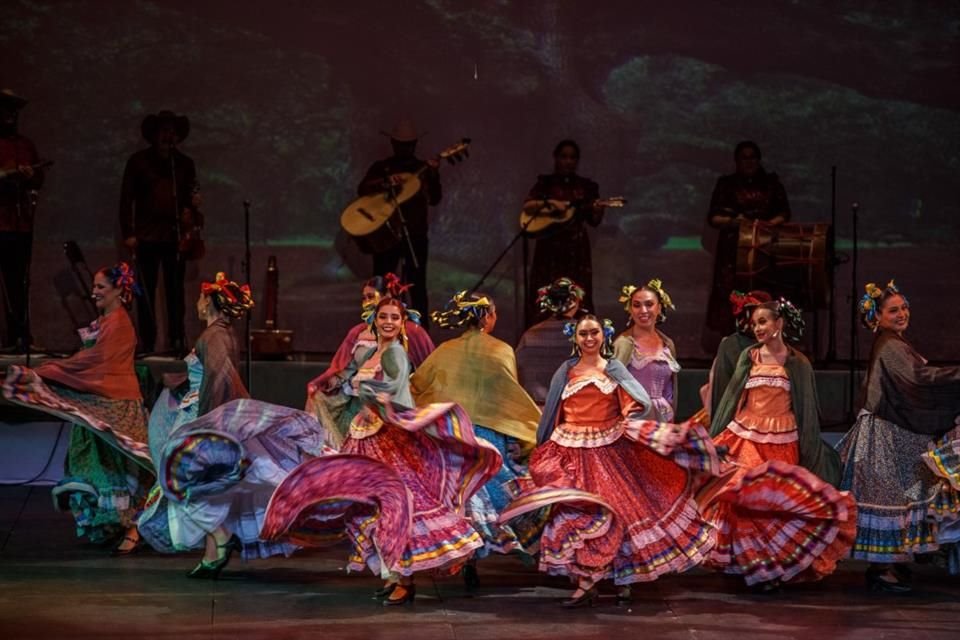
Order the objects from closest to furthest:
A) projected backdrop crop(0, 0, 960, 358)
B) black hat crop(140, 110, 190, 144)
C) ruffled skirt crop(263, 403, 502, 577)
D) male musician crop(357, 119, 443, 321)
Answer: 1. ruffled skirt crop(263, 403, 502, 577)
2. male musician crop(357, 119, 443, 321)
3. black hat crop(140, 110, 190, 144)
4. projected backdrop crop(0, 0, 960, 358)

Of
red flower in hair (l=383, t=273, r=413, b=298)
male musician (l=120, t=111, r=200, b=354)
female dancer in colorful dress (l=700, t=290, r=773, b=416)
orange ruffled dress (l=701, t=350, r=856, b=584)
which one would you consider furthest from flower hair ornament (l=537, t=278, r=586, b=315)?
male musician (l=120, t=111, r=200, b=354)

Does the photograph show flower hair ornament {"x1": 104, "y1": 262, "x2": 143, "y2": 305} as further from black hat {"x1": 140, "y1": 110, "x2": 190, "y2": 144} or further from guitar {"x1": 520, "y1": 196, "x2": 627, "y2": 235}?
guitar {"x1": 520, "y1": 196, "x2": 627, "y2": 235}

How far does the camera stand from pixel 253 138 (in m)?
12.9

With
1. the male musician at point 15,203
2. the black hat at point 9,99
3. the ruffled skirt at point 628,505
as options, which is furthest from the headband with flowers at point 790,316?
the black hat at point 9,99

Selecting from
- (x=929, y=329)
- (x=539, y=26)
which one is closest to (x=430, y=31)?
(x=539, y=26)

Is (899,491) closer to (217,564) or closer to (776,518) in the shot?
(776,518)

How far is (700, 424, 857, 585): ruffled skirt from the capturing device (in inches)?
289

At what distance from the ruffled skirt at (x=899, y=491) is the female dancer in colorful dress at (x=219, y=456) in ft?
8.32

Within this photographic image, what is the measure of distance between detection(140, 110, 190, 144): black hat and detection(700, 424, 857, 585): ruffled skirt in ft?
18.7

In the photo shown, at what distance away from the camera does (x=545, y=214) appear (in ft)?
37.9

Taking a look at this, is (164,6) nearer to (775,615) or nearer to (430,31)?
(430,31)

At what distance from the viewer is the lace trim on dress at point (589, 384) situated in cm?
735

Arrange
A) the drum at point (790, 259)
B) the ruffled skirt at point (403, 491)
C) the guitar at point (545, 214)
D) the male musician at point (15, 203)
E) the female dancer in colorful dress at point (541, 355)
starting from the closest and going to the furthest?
the ruffled skirt at point (403, 491) → the female dancer in colorful dress at point (541, 355) → the drum at point (790, 259) → the male musician at point (15, 203) → the guitar at point (545, 214)

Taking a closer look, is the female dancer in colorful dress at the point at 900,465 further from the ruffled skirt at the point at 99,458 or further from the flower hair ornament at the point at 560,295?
the ruffled skirt at the point at 99,458
